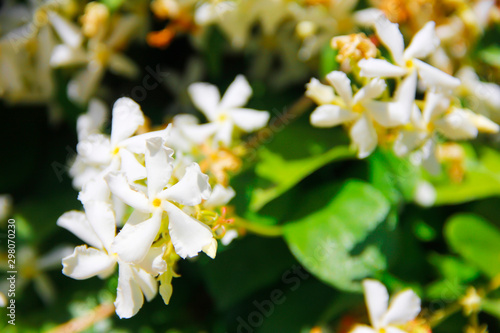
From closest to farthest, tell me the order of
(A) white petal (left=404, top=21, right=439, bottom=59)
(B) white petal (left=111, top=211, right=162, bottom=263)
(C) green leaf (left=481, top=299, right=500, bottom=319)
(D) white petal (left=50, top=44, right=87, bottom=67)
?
(B) white petal (left=111, top=211, right=162, bottom=263) < (A) white petal (left=404, top=21, right=439, bottom=59) < (C) green leaf (left=481, top=299, right=500, bottom=319) < (D) white petal (left=50, top=44, right=87, bottom=67)

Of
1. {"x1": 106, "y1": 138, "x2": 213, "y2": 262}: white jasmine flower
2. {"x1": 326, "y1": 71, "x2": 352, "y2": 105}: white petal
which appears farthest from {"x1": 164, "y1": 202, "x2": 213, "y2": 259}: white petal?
{"x1": 326, "y1": 71, "x2": 352, "y2": 105}: white petal

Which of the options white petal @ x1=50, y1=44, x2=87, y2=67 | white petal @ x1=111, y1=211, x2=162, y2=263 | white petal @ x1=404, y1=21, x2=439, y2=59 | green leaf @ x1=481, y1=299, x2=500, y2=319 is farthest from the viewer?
white petal @ x1=50, y1=44, x2=87, y2=67

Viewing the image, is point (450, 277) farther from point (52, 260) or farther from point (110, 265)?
point (52, 260)

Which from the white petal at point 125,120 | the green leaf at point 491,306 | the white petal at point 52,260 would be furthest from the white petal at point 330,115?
the white petal at point 52,260

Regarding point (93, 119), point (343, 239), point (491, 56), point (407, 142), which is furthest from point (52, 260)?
point (491, 56)

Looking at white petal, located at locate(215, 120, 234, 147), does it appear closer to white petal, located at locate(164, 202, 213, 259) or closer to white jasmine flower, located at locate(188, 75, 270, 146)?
white jasmine flower, located at locate(188, 75, 270, 146)
